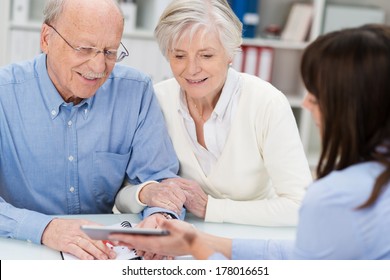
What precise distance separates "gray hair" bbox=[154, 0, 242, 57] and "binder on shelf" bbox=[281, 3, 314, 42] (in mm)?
2324

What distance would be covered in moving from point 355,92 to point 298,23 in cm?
316

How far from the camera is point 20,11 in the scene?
3.97m

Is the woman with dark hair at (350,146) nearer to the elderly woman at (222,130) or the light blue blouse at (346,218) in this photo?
the light blue blouse at (346,218)

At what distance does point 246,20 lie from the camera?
4.20 m

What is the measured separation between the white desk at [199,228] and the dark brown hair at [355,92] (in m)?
0.62

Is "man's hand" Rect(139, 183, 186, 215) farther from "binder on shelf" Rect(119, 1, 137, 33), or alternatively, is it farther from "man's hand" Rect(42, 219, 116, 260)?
"binder on shelf" Rect(119, 1, 137, 33)

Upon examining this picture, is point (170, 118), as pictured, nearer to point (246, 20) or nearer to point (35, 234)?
point (35, 234)

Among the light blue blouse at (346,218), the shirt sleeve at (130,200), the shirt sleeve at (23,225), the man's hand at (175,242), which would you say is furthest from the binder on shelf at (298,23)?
the light blue blouse at (346,218)

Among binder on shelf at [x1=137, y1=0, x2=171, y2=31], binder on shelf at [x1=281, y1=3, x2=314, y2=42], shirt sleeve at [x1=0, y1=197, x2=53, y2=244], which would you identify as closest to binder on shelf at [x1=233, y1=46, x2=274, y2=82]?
binder on shelf at [x1=281, y1=3, x2=314, y2=42]

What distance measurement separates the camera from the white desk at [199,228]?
1.68m

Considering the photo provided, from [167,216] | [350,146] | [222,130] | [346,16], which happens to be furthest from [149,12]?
[350,146]

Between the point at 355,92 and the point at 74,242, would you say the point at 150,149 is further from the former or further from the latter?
the point at 355,92
